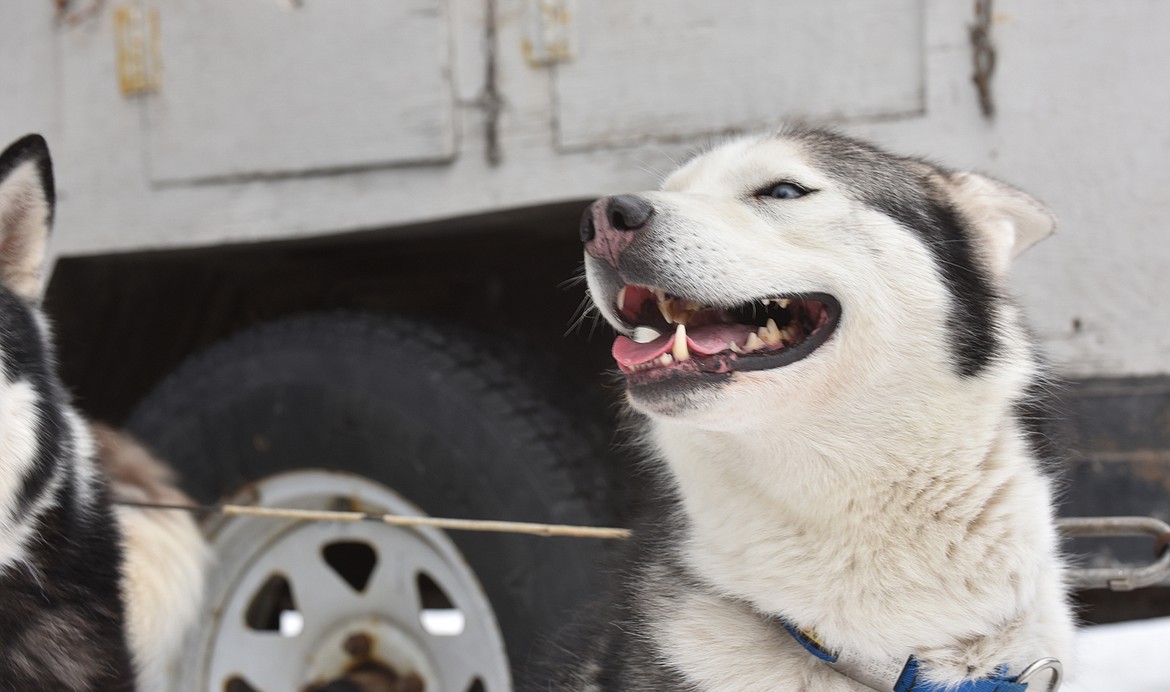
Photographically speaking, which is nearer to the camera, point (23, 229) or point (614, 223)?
point (614, 223)

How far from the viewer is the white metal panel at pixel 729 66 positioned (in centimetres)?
263

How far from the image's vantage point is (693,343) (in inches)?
76.5

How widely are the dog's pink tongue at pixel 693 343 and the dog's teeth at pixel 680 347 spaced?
0.01 metres

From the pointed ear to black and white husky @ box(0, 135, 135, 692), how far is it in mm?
1908

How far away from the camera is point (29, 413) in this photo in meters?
2.24

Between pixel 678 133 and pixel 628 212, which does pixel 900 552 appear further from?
pixel 678 133

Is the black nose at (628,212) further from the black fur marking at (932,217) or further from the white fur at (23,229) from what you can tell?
the white fur at (23,229)

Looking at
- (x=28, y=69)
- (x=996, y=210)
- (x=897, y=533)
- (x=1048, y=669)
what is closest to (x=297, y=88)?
(x=28, y=69)

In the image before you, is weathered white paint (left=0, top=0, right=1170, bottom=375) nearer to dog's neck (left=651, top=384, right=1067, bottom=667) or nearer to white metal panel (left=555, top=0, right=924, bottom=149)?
white metal panel (left=555, top=0, right=924, bottom=149)

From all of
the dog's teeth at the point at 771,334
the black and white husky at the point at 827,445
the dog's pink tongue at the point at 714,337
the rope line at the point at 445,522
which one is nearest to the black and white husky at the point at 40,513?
the rope line at the point at 445,522

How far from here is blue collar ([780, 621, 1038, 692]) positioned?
6.07 ft

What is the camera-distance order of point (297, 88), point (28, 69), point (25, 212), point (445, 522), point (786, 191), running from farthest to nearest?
1. point (28, 69)
2. point (297, 88)
3. point (445, 522)
4. point (25, 212)
5. point (786, 191)

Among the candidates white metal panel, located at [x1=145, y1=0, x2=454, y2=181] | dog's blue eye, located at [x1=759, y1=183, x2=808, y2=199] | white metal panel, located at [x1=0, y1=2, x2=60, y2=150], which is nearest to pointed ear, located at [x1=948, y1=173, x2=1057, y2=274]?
dog's blue eye, located at [x1=759, y1=183, x2=808, y2=199]

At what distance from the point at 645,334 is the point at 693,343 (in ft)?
0.49
